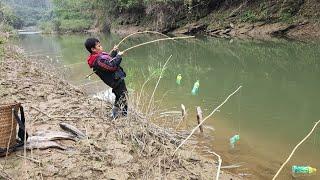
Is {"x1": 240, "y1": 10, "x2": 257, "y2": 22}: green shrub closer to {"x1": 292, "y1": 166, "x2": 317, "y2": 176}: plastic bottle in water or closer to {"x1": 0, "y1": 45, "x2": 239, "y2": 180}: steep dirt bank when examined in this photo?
{"x1": 0, "y1": 45, "x2": 239, "y2": 180}: steep dirt bank

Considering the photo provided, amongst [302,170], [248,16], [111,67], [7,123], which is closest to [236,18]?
[248,16]

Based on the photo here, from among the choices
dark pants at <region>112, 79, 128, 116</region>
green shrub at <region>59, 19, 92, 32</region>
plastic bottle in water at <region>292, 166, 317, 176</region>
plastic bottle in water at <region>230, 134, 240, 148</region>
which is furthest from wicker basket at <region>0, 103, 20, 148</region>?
green shrub at <region>59, 19, 92, 32</region>

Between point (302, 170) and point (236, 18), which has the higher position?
point (302, 170)

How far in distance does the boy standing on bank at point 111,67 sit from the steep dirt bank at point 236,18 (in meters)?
19.1

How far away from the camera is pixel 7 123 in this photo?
15.2 feet

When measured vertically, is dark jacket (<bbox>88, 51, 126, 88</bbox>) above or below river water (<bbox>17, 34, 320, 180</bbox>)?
above

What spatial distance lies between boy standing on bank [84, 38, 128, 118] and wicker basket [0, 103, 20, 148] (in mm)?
1879

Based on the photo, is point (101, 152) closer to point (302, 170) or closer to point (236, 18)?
point (302, 170)

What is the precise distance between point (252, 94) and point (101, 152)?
22.0ft

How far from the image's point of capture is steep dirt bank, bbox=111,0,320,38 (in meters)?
26.1

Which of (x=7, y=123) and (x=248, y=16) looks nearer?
(x=7, y=123)

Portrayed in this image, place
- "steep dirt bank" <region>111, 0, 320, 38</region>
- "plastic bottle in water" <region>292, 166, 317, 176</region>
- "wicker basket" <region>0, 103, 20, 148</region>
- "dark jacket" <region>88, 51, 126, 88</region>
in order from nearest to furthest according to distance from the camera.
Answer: "wicker basket" <region>0, 103, 20, 148</region>
"plastic bottle in water" <region>292, 166, 317, 176</region>
"dark jacket" <region>88, 51, 126, 88</region>
"steep dirt bank" <region>111, 0, 320, 38</region>

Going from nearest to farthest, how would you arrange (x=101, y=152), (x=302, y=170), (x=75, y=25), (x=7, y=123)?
(x=7, y=123) < (x=101, y=152) < (x=302, y=170) < (x=75, y=25)

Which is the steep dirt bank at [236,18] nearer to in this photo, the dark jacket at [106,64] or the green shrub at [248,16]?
the green shrub at [248,16]
